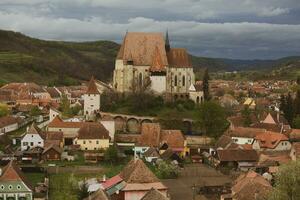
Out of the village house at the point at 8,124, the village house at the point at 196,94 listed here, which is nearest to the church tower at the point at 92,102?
the village house at the point at 8,124

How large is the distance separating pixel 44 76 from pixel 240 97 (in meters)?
67.3

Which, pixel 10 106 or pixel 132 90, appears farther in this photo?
pixel 10 106

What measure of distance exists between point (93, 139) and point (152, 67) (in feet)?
65.7

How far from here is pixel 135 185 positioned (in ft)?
128

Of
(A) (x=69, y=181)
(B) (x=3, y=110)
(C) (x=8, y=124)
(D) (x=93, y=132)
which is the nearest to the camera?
(A) (x=69, y=181)

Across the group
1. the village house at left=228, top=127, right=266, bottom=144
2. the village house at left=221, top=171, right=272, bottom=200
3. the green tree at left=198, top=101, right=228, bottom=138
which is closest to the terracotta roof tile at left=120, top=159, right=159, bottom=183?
the village house at left=221, top=171, right=272, bottom=200

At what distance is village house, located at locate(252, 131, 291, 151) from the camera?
6107 cm

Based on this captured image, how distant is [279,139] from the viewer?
202 ft

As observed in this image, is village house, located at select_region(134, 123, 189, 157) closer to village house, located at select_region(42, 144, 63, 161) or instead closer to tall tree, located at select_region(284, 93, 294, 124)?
village house, located at select_region(42, 144, 63, 161)

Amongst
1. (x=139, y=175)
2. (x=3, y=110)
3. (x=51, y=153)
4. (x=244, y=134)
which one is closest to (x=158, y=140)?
(x=244, y=134)

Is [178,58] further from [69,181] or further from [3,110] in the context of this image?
[69,181]

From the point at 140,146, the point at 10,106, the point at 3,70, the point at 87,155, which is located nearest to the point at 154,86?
the point at 140,146

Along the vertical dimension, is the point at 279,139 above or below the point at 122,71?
below

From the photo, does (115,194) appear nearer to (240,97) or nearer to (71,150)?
(71,150)
